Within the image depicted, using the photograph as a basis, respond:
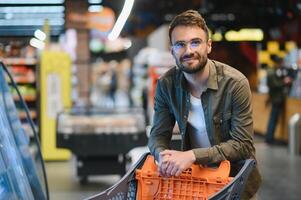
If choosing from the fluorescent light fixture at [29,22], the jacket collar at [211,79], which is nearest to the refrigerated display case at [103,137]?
the jacket collar at [211,79]

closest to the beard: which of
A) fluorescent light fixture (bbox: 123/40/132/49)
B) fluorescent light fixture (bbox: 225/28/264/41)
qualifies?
fluorescent light fixture (bbox: 225/28/264/41)

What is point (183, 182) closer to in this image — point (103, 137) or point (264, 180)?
point (103, 137)

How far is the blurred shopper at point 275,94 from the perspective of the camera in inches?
514

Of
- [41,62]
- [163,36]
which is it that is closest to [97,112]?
[41,62]

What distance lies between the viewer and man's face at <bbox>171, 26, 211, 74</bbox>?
2916 mm

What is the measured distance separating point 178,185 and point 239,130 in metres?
0.39

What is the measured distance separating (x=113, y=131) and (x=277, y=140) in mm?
6642

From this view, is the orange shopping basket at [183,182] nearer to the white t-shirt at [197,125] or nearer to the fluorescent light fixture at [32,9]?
the white t-shirt at [197,125]

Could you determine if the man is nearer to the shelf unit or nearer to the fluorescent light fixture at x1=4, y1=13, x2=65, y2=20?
the shelf unit

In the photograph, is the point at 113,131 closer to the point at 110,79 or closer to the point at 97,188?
the point at 97,188

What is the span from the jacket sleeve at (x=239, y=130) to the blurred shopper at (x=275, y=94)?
33.3 ft

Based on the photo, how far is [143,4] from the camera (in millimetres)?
23688

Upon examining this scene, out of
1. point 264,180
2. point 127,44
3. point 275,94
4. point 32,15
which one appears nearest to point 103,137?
point 264,180

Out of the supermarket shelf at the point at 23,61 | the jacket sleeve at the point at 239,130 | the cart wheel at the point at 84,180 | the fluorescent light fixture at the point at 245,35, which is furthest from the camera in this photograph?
the fluorescent light fixture at the point at 245,35
